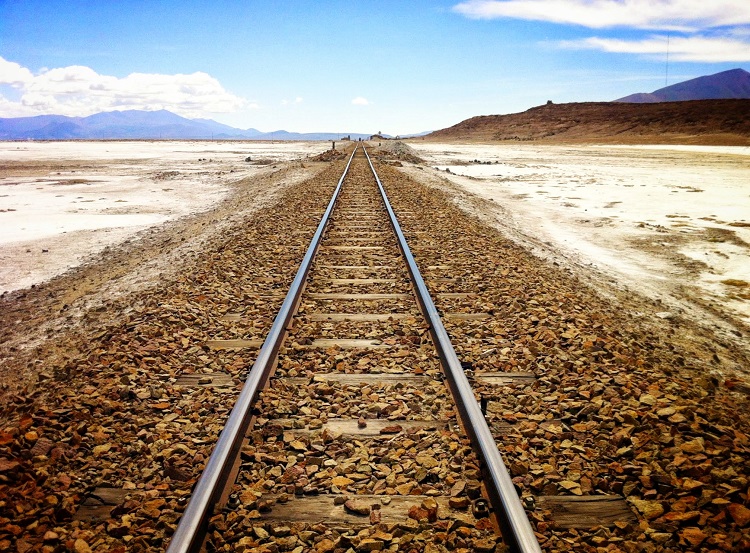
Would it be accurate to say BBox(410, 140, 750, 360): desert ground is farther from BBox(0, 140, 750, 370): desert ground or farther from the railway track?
the railway track

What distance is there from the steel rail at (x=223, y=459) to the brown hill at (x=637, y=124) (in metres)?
61.0

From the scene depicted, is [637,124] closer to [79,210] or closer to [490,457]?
[79,210]

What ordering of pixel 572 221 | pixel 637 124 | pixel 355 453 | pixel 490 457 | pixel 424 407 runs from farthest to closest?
1. pixel 637 124
2. pixel 572 221
3. pixel 424 407
4. pixel 355 453
5. pixel 490 457

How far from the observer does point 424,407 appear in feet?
11.3

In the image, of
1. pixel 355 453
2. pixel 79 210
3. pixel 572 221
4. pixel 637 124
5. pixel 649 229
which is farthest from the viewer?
pixel 637 124

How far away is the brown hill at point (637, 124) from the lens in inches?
2451

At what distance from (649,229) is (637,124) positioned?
3134 inches

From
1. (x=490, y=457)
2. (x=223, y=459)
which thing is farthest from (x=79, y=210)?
(x=490, y=457)

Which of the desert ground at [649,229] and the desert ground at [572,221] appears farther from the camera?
the desert ground at [572,221]

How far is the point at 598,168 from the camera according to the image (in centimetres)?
2878

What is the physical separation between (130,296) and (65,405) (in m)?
2.99

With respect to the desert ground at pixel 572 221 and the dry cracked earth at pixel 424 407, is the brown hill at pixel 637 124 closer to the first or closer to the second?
the desert ground at pixel 572 221

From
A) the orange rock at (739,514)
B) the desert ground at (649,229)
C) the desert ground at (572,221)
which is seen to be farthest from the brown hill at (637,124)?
the orange rock at (739,514)

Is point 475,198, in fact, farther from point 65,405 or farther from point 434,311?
point 65,405
